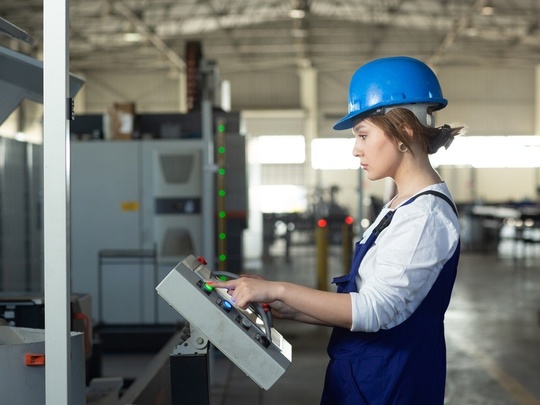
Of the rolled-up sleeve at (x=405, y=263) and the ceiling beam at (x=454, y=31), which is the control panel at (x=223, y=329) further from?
the ceiling beam at (x=454, y=31)

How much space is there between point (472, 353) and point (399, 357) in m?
5.56

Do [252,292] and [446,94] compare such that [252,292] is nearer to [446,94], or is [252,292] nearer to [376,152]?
[376,152]

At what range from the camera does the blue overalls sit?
1996mm

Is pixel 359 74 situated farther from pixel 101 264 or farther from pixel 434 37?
pixel 434 37

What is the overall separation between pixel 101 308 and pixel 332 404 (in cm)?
556

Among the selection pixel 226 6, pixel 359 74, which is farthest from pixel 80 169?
pixel 226 6

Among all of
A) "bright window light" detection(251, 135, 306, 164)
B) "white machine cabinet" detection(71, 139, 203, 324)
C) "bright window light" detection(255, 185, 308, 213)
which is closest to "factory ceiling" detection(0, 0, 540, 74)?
"bright window light" detection(251, 135, 306, 164)

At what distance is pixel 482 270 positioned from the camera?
44.9 ft

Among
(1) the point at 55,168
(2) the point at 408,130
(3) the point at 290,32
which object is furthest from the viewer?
(3) the point at 290,32

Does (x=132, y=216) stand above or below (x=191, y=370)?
above

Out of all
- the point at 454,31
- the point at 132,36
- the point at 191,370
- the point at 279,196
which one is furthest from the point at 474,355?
the point at 279,196

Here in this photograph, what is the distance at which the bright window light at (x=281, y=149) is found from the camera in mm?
24594

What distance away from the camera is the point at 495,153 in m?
25.2

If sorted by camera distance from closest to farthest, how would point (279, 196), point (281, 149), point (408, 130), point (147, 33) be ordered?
point (408, 130) → point (147, 33) → point (279, 196) → point (281, 149)
